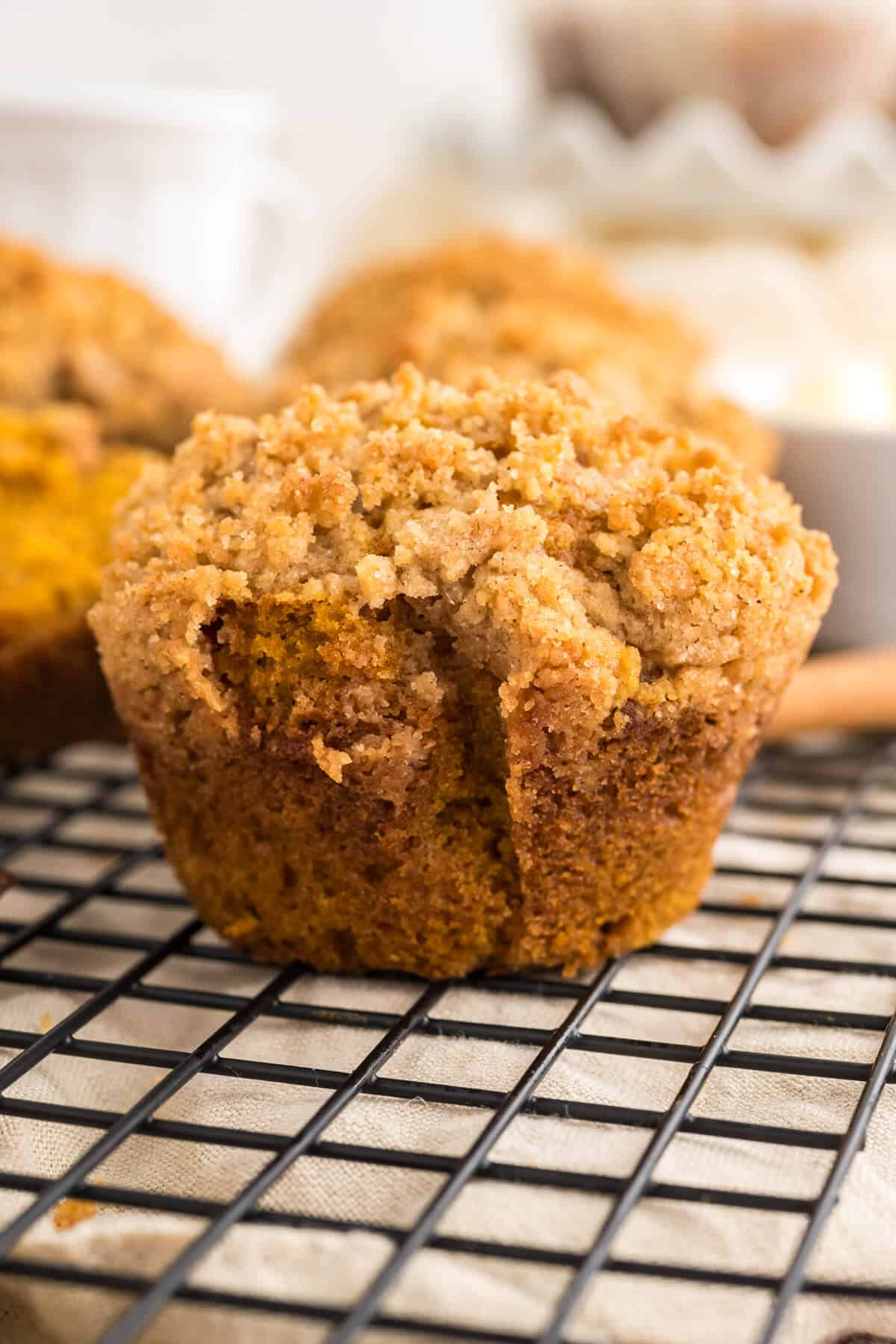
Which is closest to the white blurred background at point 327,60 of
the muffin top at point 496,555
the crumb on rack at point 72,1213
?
the muffin top at point 496,555

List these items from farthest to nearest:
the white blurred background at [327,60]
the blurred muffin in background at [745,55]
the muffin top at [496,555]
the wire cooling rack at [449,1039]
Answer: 1. the white blurred background at [327,60]
2. the blurred muffin in background at [745,55]
3. the muffin top at [496,555]
4. the wire cooling rack at [449,1039]

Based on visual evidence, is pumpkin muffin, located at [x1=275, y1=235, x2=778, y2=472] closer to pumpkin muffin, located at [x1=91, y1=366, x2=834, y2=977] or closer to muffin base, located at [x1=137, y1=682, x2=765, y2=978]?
pumpkin muffin, located at [x1=91, y1=366, x2=834, y2=977]

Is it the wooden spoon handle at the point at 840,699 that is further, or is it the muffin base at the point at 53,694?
the wooden spoon handle at the point at 840,699

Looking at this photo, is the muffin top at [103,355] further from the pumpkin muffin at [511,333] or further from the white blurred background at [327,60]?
the white blurred background at [327,60]

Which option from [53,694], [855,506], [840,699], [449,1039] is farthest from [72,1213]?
[855,506]

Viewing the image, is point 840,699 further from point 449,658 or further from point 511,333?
point 449,658
